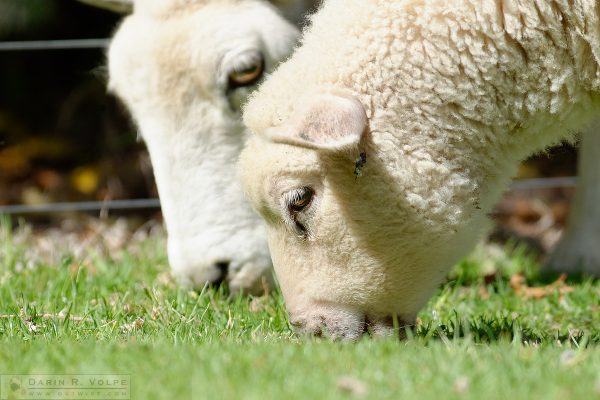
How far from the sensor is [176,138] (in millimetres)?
4887

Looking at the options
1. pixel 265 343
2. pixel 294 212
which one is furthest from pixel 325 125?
pixel 265 343

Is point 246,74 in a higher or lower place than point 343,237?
lower

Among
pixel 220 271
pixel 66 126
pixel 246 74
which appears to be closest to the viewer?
pixel 220 271

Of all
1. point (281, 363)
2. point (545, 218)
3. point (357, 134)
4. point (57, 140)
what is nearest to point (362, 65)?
point (357, 134)

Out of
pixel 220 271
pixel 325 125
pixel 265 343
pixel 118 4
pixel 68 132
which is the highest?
pixel 325 125

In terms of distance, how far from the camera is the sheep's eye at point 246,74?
16.0ft

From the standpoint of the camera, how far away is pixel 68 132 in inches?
378

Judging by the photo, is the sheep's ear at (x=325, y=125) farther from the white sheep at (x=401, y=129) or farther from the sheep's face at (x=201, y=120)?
the sheep's face at (x=201, y=120)

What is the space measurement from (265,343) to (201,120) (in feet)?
5.77

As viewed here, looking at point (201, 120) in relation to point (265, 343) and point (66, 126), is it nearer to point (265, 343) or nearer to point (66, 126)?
point (265, 343)

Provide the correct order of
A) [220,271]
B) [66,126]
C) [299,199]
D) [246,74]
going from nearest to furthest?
[299,199], [220,271], [246,74], [66,126]

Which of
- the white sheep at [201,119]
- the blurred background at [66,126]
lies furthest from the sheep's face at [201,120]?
the blurred background at [66,126]

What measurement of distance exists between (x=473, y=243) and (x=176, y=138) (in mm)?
1652

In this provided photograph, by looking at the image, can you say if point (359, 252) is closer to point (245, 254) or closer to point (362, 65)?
point (362, 65)
